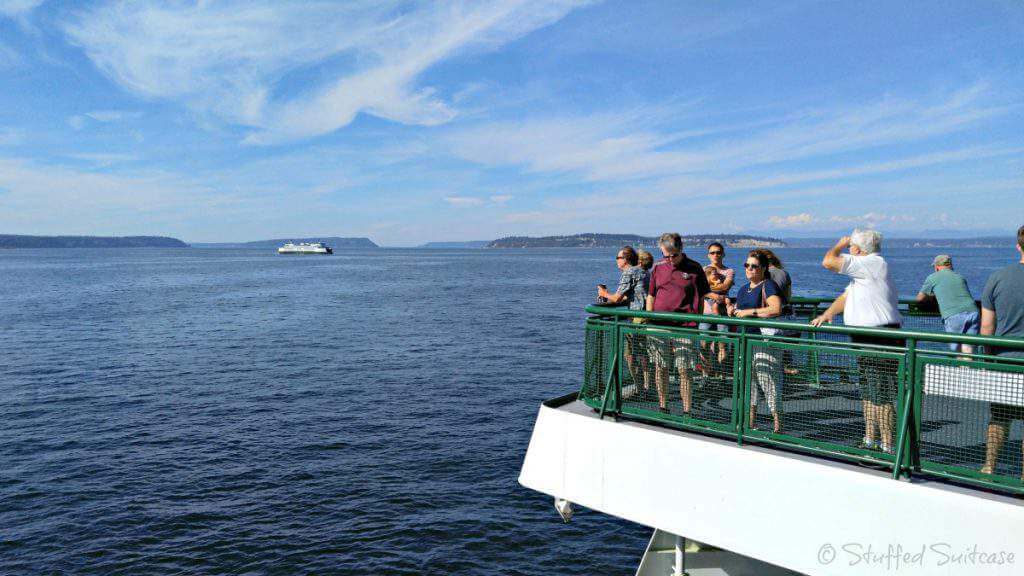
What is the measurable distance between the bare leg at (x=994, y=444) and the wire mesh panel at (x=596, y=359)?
122 inches

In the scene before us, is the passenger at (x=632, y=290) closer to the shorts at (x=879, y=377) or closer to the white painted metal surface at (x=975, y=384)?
the shorts at (x=879, y=377)

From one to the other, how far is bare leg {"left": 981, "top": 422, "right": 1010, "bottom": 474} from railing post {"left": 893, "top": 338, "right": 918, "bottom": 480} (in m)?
0.51

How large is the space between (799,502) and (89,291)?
248 feet

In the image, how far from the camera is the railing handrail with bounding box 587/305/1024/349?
4457mm

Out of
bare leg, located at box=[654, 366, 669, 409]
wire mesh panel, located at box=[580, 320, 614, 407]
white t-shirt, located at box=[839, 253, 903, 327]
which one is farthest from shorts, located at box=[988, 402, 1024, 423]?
wire mesh panel, located at box=[580, 320, 614, 407]

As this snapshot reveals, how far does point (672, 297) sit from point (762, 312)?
2.89ft

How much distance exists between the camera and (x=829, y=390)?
5.58m

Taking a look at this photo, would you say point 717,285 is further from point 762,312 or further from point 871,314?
point 871,314

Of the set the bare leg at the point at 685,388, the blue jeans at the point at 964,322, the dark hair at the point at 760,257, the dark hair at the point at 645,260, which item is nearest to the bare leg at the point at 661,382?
the bare leg at the point at 685,388

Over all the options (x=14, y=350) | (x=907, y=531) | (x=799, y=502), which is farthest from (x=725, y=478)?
(x=14, y=350)

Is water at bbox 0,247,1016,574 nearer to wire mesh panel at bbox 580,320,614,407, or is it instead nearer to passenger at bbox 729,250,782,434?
wire mesh panel at bbox 580,320,614,407

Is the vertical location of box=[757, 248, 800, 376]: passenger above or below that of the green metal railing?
above

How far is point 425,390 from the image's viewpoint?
22672 millimetres

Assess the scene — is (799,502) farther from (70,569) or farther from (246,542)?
(70,569)
